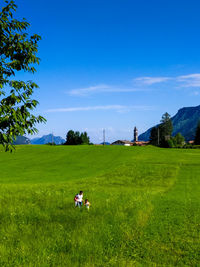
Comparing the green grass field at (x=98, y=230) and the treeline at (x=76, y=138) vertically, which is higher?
the treeline at (x=76, y=138)

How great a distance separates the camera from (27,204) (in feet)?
71.4

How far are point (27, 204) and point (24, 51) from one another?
13.5m

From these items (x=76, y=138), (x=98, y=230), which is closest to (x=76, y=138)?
(x=76, y=138)

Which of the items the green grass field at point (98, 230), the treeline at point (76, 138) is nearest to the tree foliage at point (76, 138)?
the treeline at point (76, 138)

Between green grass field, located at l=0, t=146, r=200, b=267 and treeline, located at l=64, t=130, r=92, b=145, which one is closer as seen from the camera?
green grass field, located at l=0, t=146, r=200, b=267

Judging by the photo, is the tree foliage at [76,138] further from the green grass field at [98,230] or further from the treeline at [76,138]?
the green grass field at [98,230]

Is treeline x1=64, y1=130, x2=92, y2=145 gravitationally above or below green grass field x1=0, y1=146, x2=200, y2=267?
above

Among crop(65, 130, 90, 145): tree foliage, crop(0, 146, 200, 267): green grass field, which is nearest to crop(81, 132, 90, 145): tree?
crop(65, 130, 90, 145): tree foliage

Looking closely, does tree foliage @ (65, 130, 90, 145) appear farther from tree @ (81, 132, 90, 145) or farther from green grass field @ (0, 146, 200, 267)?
green grass field @ (0, 146, 200, 267)

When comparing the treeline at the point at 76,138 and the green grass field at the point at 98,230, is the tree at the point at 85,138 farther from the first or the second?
the green grass field at the point at 98,230

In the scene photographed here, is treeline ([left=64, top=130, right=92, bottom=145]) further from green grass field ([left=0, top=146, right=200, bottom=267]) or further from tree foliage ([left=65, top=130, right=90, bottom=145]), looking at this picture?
green grass field ([left=0, top=146, right=200, bottom=267])

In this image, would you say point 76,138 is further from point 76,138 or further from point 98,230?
point 98,230

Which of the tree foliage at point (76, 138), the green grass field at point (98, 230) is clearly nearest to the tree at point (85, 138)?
the tree foliage at point (76, 138)

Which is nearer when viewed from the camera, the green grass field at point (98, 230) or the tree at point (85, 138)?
the green grass field at point (98, 230)
